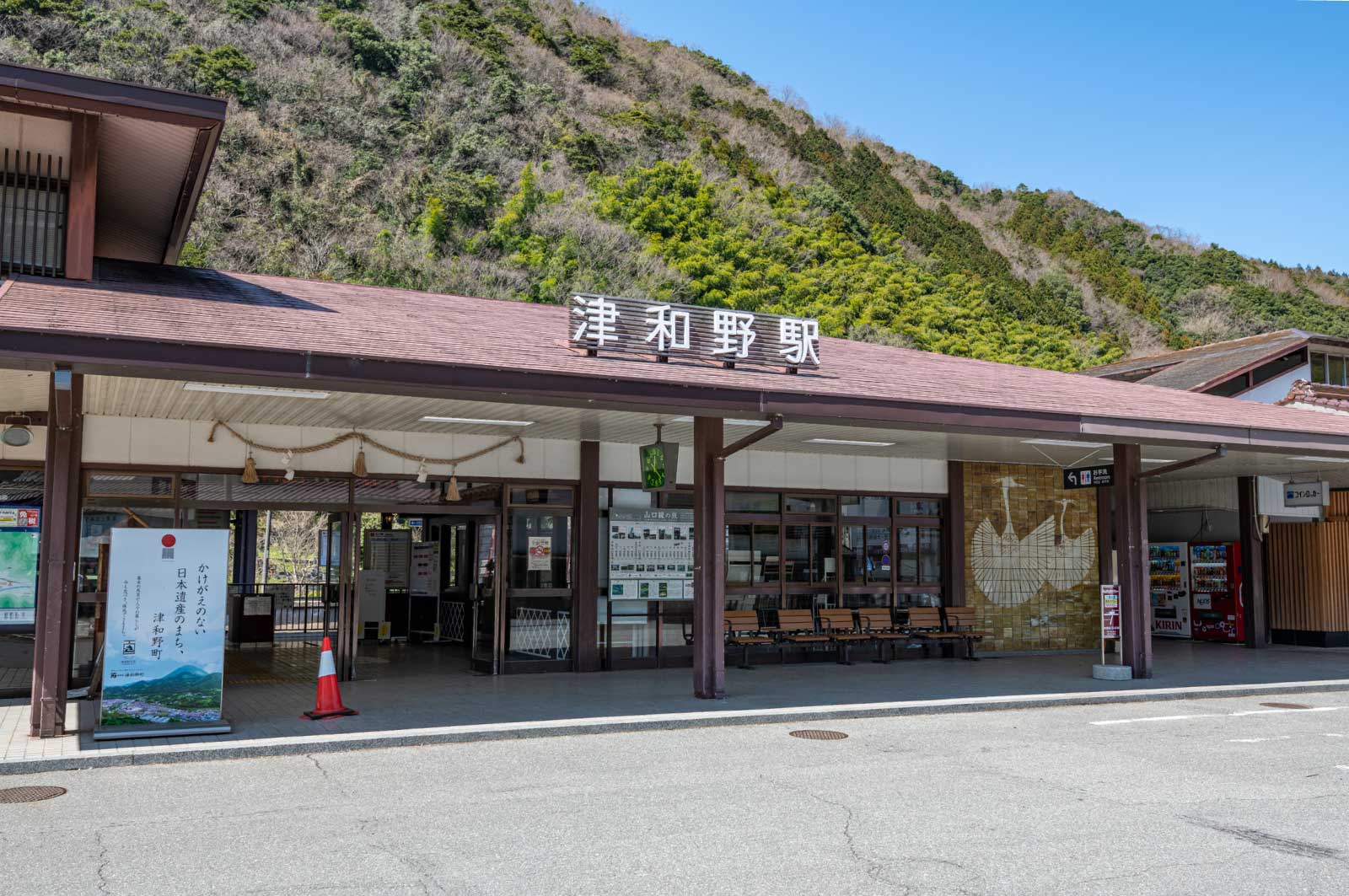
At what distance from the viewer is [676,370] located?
457 inches

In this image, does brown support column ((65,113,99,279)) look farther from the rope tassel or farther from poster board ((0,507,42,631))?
poster board ((0,507,42,631))

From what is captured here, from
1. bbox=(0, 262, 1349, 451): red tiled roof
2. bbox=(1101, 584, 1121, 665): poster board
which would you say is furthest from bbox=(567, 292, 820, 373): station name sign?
bbox=(1101, 584, 1121, 665): poster board

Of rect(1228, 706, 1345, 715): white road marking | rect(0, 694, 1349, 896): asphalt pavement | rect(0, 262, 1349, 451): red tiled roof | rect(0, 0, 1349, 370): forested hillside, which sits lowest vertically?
rect(1228, 706, 1345, 715): white road marking

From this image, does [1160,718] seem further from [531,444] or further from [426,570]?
[426,570]

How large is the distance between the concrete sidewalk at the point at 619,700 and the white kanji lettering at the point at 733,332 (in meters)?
3.89

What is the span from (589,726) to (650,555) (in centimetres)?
527

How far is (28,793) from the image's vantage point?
762 cm

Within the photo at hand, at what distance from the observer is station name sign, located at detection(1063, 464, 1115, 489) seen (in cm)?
1460

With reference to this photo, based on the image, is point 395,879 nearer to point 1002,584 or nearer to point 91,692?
point 91,692

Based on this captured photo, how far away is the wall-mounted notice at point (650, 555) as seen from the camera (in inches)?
599

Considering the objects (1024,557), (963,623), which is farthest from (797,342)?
→ (1024,557)

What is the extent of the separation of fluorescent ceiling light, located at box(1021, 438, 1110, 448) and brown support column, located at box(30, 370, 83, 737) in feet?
34.2

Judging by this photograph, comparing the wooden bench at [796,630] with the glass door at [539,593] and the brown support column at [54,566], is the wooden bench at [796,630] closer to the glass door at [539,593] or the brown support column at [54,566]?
the glass door at [539,593]

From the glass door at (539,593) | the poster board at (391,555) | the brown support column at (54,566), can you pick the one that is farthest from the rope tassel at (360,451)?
the poster board at (391,555)
